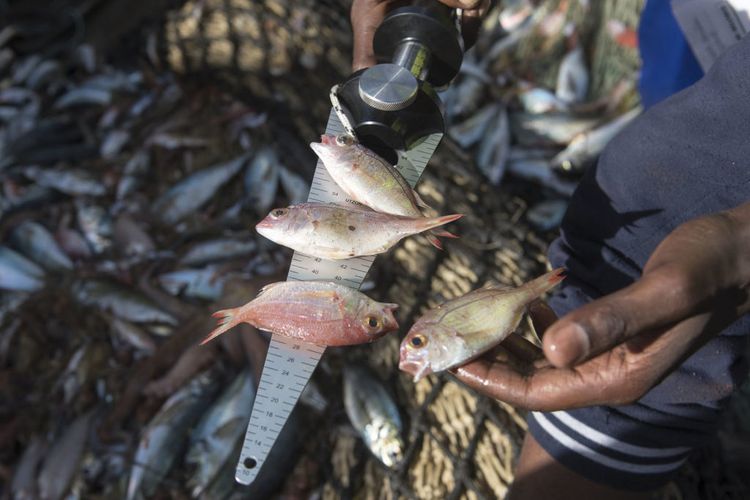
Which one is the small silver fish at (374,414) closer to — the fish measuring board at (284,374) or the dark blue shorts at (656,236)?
the dark blue shorts at (656,236)

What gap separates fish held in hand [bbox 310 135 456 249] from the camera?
4.49 feet

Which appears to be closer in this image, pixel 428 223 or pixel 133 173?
pixel 428 223

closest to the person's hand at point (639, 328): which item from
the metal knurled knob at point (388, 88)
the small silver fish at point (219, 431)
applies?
the metal knurled knob at point (388, 88)

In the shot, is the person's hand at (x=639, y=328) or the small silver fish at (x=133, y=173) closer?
the person's hand at (x=639, y=328)

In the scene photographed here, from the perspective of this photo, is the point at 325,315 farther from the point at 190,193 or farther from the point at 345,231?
the point at 190,193

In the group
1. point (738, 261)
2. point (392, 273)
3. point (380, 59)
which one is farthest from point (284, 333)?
point (392, 273)

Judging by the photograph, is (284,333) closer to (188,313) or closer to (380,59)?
(380,59)

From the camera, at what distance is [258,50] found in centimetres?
379

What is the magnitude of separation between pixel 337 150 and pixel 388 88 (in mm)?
198

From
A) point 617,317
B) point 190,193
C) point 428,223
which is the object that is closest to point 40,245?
point 190,193

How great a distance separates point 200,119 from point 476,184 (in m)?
1.98

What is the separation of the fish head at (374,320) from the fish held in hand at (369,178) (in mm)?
211

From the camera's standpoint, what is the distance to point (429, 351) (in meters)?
1.11

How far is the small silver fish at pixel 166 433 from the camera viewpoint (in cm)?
258
